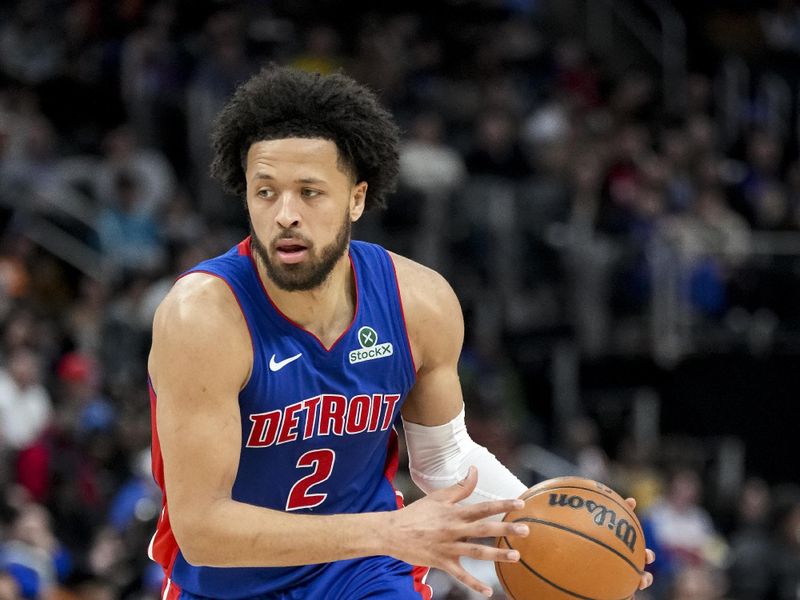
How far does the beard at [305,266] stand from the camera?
4617 millimetres

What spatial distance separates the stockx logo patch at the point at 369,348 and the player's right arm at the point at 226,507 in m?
0.50

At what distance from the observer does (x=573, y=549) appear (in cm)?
468

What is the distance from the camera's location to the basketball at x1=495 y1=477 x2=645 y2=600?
4.68 meters

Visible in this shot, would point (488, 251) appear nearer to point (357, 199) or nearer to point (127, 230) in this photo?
point (127, 230)

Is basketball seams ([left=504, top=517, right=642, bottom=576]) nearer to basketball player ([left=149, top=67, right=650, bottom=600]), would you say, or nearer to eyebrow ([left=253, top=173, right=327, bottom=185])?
basketball player ([left=149, top=67, right=650, bottom=600])

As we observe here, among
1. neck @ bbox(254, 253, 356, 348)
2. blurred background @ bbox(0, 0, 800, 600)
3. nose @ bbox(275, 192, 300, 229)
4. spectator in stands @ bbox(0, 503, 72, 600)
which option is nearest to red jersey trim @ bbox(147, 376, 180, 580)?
neck @ bbox(254, 253, 356, 348)

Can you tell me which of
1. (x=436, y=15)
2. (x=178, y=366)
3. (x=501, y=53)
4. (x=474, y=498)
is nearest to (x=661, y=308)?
(x=501, y=53)

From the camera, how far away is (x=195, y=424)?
14.4ft

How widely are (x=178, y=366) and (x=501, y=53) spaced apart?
41.6ft

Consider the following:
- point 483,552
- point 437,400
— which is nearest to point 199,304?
point 437,400

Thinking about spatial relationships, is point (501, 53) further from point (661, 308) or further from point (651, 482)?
point (651, 482)

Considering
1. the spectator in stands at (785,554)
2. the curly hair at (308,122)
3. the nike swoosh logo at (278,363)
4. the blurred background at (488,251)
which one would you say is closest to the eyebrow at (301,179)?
the curly hair at (308,122)

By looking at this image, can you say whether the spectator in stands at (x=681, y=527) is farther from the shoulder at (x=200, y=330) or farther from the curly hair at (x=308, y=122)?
the shoulder at (x=200, y=330)

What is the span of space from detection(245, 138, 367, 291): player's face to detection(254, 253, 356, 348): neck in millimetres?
96
